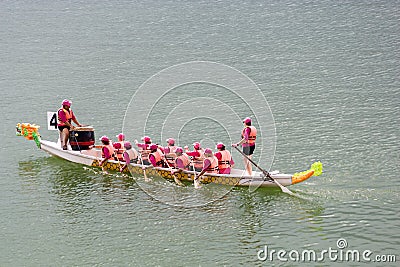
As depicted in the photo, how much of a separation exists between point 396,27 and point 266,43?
25.4ft

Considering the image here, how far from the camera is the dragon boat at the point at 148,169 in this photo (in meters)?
20.8

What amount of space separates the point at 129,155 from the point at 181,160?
220cm

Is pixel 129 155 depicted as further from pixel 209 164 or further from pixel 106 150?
pixel 209 164

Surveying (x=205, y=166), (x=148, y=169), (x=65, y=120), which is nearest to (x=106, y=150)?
(x=148, y=169)

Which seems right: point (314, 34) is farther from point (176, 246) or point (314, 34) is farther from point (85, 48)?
point (176, 246)

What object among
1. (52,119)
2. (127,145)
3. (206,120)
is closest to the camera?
(127,145)

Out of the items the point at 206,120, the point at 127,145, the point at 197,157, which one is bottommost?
the point at 197,157

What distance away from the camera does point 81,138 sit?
24.9 meters

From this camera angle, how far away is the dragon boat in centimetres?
2077

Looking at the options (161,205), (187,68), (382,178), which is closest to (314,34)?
(187,68)

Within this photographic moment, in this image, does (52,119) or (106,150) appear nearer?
(106,150)

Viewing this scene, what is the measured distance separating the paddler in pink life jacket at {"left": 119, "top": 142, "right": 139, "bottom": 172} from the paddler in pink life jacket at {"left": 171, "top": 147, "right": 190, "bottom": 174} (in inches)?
72.7

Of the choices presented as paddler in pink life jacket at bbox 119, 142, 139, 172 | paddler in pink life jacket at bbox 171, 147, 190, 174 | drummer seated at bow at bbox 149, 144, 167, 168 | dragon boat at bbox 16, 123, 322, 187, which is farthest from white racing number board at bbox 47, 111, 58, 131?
paddler in pink life jacket at bbox 171, 147, 190, 174

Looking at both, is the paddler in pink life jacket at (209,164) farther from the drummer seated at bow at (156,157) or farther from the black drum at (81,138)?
the black drum at (81,138)
